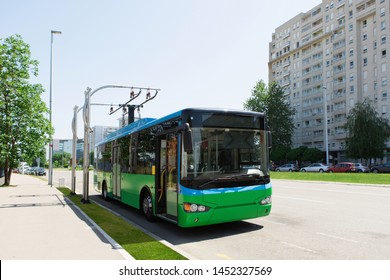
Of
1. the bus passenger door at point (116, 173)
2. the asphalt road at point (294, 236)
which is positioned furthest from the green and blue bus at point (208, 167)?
the bus passenger door at point (116, 173)

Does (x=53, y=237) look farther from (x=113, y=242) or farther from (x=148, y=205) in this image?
(x=148, y=205)

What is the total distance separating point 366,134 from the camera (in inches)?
2189

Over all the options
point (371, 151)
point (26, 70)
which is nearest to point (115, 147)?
point (26, 70)

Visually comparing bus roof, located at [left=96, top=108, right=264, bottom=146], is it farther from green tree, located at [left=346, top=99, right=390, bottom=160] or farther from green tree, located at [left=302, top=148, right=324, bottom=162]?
green tree, located at [left=302, top=148, right=324, bottom=162]

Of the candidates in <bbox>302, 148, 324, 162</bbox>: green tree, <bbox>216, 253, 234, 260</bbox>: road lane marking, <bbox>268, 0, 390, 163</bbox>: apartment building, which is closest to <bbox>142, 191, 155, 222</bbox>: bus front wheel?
<bbox>216, 253, 234, 260</bbox>: road lane marking

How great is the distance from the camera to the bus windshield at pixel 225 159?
25.7 ft

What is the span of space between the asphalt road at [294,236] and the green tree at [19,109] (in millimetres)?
15035

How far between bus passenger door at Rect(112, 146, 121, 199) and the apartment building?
48.4m

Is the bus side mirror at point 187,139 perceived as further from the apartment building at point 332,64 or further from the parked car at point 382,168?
the apartment building at point 332,64

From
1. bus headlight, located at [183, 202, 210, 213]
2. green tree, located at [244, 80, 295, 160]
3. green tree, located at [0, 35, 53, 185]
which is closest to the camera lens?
bus headlight, located at [183, 202, 210, 213]

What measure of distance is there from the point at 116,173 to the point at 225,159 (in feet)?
22.3

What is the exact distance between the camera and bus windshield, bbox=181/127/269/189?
25.7 feet

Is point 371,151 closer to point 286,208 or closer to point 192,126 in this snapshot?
point 286,208
